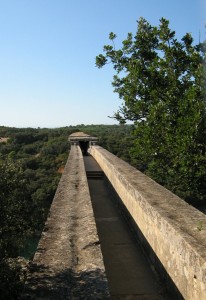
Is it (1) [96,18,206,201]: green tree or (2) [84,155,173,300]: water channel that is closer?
(2) [84,155,173,300]: water channel

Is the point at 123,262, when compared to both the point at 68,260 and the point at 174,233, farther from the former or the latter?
the point at 68,260

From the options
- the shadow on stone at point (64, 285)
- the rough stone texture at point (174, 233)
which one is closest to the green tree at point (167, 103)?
the rough stone texture at point (174, 233)

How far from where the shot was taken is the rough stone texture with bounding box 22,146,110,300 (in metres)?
4.25

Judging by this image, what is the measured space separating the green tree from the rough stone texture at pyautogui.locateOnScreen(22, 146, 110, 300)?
202 inches

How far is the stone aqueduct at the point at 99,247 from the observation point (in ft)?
14.5

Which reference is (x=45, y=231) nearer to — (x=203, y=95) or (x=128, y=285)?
(x=128, y=285)

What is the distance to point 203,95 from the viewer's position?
12.3 m

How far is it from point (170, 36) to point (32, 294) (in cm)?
1332

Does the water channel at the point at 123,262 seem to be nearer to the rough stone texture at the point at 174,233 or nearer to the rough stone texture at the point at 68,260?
the rough stone texture at the point at 174,233

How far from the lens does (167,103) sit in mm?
13336

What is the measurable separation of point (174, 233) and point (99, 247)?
54.1 inches

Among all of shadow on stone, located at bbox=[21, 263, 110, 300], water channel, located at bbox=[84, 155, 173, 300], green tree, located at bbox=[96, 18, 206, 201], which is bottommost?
water channel, located at bbox=[84, 155, 173, 300]

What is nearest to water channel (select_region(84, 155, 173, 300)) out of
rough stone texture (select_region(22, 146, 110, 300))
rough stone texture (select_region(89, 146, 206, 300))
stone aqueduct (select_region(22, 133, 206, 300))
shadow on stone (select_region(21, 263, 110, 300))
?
stone aqueduct (select_region(22, 133, 206, 300))

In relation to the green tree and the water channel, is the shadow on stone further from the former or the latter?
the green tree
